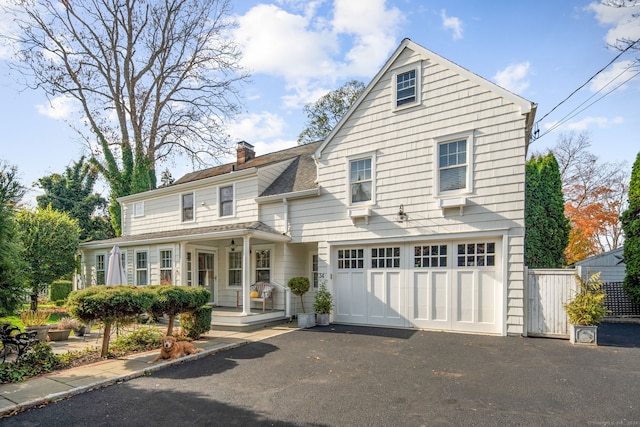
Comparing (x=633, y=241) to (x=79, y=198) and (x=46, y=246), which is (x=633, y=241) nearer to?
(x=46, y=246)

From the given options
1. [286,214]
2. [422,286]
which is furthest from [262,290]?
[422,286]

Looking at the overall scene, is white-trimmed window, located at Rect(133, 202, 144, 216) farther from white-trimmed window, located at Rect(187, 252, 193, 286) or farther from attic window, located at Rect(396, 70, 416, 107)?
attic window, located at Rect(396, 70, 416, 107)

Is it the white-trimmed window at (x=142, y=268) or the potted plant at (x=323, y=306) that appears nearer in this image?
the potted plant at (x=323, y=306)

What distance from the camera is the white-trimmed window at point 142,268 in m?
13.8

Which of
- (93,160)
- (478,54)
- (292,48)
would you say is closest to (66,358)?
(292,48)

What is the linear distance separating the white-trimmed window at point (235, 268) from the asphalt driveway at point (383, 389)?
566cm

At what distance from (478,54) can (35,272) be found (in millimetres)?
17545

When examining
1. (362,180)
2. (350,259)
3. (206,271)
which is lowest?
(206,271)

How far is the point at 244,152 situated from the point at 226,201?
4.05m

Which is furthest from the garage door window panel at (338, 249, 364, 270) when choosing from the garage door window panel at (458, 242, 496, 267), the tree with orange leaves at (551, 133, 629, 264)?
the tree with orange leaves at (551, 133, 629, 264)

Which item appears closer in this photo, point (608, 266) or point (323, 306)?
point (323, 306)

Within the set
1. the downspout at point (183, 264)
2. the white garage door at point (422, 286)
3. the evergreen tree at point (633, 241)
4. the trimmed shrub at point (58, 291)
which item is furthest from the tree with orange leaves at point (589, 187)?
the trimmed shrub at point (58, 291)

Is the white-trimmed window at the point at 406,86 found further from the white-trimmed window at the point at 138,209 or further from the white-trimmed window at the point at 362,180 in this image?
the white-trimmed window at the point at 138,209

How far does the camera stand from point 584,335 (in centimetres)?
730
